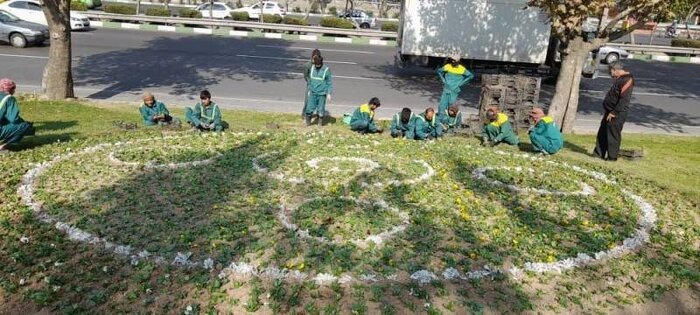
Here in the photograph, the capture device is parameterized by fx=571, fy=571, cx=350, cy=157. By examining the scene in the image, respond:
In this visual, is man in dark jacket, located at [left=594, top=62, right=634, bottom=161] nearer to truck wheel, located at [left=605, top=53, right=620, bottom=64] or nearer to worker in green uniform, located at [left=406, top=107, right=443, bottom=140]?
worker in green uniform, located at [left=406, top=107, right=443, bottom=140]

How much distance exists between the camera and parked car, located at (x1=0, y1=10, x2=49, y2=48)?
69.8ft

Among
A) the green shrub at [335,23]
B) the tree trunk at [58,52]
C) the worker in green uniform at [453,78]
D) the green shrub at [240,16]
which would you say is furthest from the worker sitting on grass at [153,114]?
the green shrub at [240,16]

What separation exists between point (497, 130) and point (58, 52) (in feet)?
32.2

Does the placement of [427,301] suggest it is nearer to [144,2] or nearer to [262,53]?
[262,53]

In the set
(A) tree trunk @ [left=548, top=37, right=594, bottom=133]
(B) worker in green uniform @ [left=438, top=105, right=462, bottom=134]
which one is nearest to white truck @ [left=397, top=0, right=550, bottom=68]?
(A) tree trunk @ [left=548, top=37, right=594, bottom=133]

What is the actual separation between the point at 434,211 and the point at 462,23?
14089mm

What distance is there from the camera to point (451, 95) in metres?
12.6

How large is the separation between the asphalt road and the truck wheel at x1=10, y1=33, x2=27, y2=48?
36 centimetres

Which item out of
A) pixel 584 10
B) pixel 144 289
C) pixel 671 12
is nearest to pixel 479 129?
pixel 584 10

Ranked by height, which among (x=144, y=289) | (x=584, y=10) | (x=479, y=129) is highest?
(x=584, y=10)

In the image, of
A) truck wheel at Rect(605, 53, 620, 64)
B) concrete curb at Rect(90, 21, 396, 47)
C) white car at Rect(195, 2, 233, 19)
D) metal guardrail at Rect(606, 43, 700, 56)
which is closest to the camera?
truck wheel at Rect(605, 53, 620, 64)

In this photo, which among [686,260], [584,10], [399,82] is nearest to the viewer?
[686,260]

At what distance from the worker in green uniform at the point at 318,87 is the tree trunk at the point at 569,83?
5.05 meters

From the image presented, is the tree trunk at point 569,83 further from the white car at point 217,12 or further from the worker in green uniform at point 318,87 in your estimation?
the white car at point 217,12
